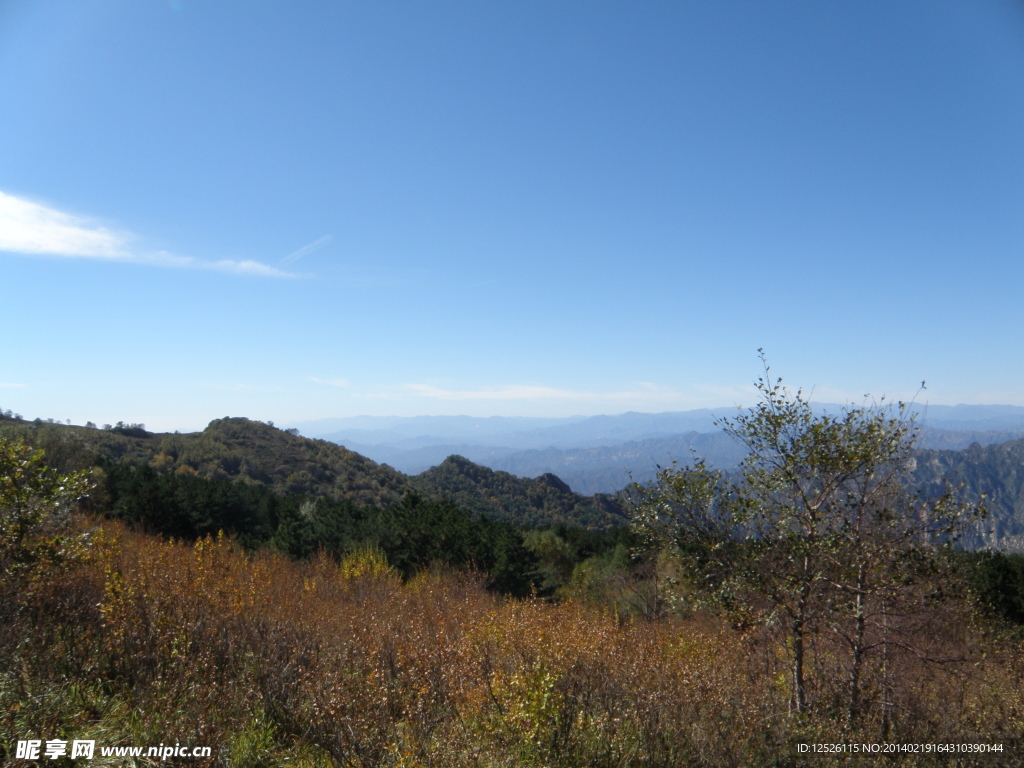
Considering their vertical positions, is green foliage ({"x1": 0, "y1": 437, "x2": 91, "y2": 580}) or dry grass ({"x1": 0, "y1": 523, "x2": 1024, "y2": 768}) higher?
green foliage ({"x1": 0, "y1": 437, "x2": 91, "y2": 580})

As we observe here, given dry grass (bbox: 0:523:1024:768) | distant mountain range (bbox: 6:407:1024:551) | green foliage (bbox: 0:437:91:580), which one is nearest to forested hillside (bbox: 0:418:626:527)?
distant mountain range (bbox: 6:407:1024:551)

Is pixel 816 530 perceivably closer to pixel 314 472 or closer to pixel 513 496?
pixel 314 472

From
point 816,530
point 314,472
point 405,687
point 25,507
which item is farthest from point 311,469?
point 816,530

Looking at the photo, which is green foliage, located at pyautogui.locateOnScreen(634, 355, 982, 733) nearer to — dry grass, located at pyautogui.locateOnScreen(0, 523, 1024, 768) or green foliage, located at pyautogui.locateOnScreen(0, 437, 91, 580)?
dry grass, located at pyautogui.locateOnScreen(0, 523, 1024, 768)

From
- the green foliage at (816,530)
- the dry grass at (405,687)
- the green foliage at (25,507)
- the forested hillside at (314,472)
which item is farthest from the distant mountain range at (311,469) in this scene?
the green foliage at (816,530)

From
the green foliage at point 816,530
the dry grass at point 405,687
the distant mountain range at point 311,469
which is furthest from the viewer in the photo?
the distant mountain range at point 311,469

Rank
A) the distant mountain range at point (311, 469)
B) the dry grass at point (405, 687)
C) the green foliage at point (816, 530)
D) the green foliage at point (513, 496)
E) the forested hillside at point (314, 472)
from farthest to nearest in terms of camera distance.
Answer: the green foliage at point (513, 496)
the forested hillside at point (314, 472)
the distant mountain range at point (311, 469)
the green foliage at point (816, 530)
the dry grass at point (405, 687)

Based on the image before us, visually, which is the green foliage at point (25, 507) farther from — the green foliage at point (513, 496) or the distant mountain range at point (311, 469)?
the green foliage at point (513, 496)

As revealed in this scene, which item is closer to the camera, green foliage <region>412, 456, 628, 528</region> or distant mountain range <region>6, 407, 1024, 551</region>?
distant mountain range <region>6, 407, 1024, 551</region>

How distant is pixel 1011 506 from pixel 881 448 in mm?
225455

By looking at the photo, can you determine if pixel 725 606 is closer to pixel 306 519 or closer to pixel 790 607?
pixel 790 607

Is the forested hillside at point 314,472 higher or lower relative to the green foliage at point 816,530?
lower

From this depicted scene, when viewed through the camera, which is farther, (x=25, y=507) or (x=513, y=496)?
(x=513, y=496)

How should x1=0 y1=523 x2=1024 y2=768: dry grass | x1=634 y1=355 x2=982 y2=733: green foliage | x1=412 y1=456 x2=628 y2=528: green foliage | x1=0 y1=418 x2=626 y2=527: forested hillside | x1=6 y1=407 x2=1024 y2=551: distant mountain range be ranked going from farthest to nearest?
x1=412 y1=456 x2=628 y2=528: green foliage < x1=0 y1=418 x2=626 y2=527: forested hillside < x1=6 y1=407 x2=1024 y2=551: distant mountain range < x1=634 y1=355 x2=982 y2=733: green foliage < x1=0 y1=523 x2=1024 y2=768: dry grass
